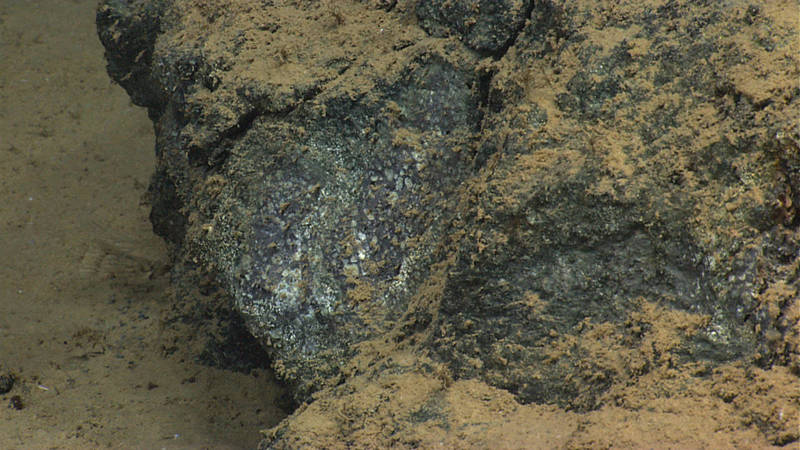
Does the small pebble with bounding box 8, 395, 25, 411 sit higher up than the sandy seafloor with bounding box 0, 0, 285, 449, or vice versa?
the sandy seafloor with bounding box 0, 0, 285, 449

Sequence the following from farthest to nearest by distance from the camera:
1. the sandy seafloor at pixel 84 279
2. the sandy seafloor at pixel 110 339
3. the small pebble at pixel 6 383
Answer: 1. the small pebble at pixel 6 383
2. the sandy seafloor at pixel 84 279
3. the sandy seafloor at pixel 110 339

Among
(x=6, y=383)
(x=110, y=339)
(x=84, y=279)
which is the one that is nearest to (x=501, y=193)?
(x=110, y=339)

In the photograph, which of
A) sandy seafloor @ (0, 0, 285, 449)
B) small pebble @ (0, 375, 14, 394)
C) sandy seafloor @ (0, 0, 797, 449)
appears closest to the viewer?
sandy seafloor @ (0, 0, 797, 449)

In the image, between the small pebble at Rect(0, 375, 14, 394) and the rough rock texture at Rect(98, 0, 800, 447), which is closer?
the rough rock texture at Rect(98, 0, 800, 447)

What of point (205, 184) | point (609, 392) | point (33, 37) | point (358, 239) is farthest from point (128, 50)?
point (609, 392)

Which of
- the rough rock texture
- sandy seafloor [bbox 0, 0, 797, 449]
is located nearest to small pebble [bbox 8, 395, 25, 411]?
sandy seafloor [bbox 0, 0, 797, 449]

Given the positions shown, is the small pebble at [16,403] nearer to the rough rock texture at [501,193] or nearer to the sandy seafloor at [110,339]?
the sandy seafloor at [110,339]

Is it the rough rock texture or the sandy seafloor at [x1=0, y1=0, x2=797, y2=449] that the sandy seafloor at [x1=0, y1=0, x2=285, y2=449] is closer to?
the sandy seafloor at [x1=0, y1=0, x2=797, y2=449]

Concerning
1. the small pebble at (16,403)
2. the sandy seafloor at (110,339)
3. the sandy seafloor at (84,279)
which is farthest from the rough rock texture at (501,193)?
the small pebble at (16,403)

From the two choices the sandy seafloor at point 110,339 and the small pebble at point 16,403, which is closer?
the sandy seafloor at point 110,339
